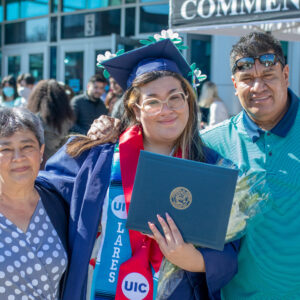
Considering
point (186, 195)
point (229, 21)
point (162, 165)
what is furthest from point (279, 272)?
point (229, 21)

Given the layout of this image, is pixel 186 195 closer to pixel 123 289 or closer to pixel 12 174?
pixel 123 289

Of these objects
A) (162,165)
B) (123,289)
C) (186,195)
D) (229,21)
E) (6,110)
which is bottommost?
(123,289)

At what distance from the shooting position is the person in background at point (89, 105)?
6.11 metres

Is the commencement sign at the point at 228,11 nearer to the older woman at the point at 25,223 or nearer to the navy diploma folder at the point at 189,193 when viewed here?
the navy diploma folder at the point at 189,193

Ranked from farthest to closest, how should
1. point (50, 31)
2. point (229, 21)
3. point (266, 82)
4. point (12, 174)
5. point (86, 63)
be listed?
point (50, 31), point (86, 63), point (229, 21), point (266, 82), point (12, 174)

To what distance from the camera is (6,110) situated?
206 cm

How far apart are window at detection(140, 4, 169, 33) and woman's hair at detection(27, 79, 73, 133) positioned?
508cm

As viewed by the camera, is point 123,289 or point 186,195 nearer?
point 186,195

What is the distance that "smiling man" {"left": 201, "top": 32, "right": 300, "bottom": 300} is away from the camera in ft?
7.20

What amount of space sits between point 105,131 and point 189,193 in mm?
651

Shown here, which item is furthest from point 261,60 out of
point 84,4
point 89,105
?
point 84,4

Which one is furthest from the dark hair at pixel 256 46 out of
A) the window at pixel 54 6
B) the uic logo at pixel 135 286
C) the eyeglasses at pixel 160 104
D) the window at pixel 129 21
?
the window at pixel 54 6

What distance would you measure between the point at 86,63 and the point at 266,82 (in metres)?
8.56

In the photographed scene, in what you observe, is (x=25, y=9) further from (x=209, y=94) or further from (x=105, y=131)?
(x=105, y=131)
